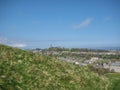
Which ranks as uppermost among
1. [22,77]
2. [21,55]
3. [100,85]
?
[21,55]

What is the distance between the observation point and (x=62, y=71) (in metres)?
15.5

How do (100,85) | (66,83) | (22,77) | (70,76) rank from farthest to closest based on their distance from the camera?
1. (100,85)
2. (70,76)
3. (66,83)
4. (22,77)

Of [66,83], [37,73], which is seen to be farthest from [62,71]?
[37,73]

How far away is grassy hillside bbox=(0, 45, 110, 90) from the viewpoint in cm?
1128

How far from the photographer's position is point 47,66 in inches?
601

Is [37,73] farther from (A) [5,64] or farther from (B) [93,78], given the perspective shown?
(B) [93,78]

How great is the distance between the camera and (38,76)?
12898mm

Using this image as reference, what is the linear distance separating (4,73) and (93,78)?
751cm

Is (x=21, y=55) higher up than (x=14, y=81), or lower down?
higher up

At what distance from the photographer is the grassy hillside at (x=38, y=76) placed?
1128cm

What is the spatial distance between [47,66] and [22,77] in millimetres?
3567

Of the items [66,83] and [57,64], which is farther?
[57,64]

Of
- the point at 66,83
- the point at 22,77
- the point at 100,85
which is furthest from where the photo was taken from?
the point at 100,85

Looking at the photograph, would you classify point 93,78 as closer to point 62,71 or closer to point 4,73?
point 62,71
